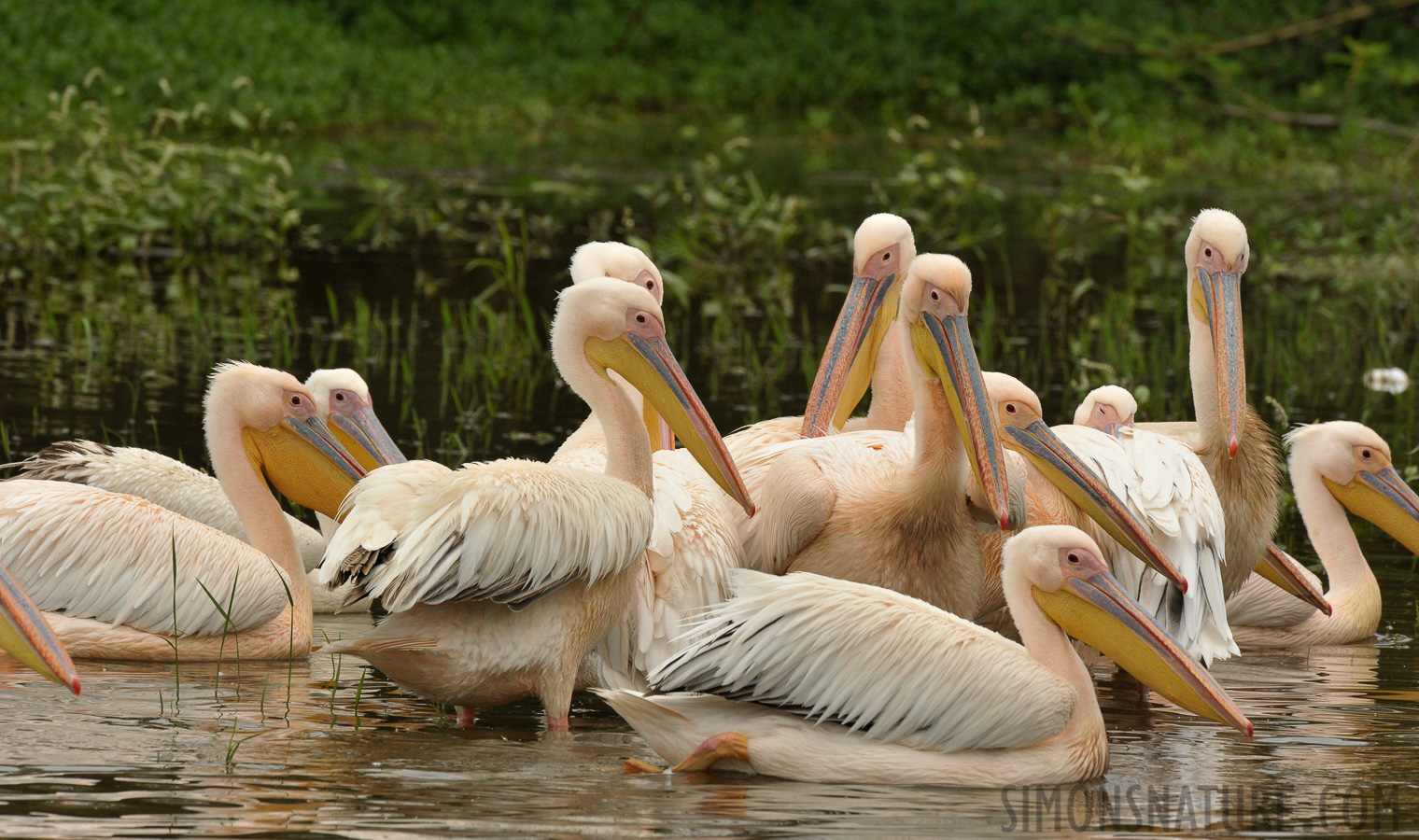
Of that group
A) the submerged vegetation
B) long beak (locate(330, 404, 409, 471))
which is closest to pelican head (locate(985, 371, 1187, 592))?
long beak (locate(330, 404, 409, 471))

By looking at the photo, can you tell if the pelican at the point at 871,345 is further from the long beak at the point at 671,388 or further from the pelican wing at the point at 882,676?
the pelican wing at the point at 882,676

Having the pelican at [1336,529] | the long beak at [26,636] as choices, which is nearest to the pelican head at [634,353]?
the long beak at [26,636]

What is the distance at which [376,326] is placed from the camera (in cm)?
890

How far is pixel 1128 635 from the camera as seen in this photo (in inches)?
164

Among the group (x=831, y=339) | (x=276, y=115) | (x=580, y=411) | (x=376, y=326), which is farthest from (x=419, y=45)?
(x=831, y=339)

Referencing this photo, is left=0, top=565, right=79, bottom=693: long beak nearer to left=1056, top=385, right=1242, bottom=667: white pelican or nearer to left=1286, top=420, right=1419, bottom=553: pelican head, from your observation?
left=1056, top=385, right=1242, bottom=667: white pelican

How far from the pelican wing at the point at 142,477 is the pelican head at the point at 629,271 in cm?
107

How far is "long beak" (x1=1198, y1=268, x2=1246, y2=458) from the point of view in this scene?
5270 mm

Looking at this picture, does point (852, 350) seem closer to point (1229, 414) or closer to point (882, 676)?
point (1229, 414)

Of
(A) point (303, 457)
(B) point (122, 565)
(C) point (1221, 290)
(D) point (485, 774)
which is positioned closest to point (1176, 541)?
(C) point (1221, 290)

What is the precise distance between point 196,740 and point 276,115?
1398cm

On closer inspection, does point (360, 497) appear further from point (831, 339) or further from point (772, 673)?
point (831, 339)

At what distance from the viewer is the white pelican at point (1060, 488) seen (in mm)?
4703

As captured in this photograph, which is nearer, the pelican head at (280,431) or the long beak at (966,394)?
the long beak at (966,394)
